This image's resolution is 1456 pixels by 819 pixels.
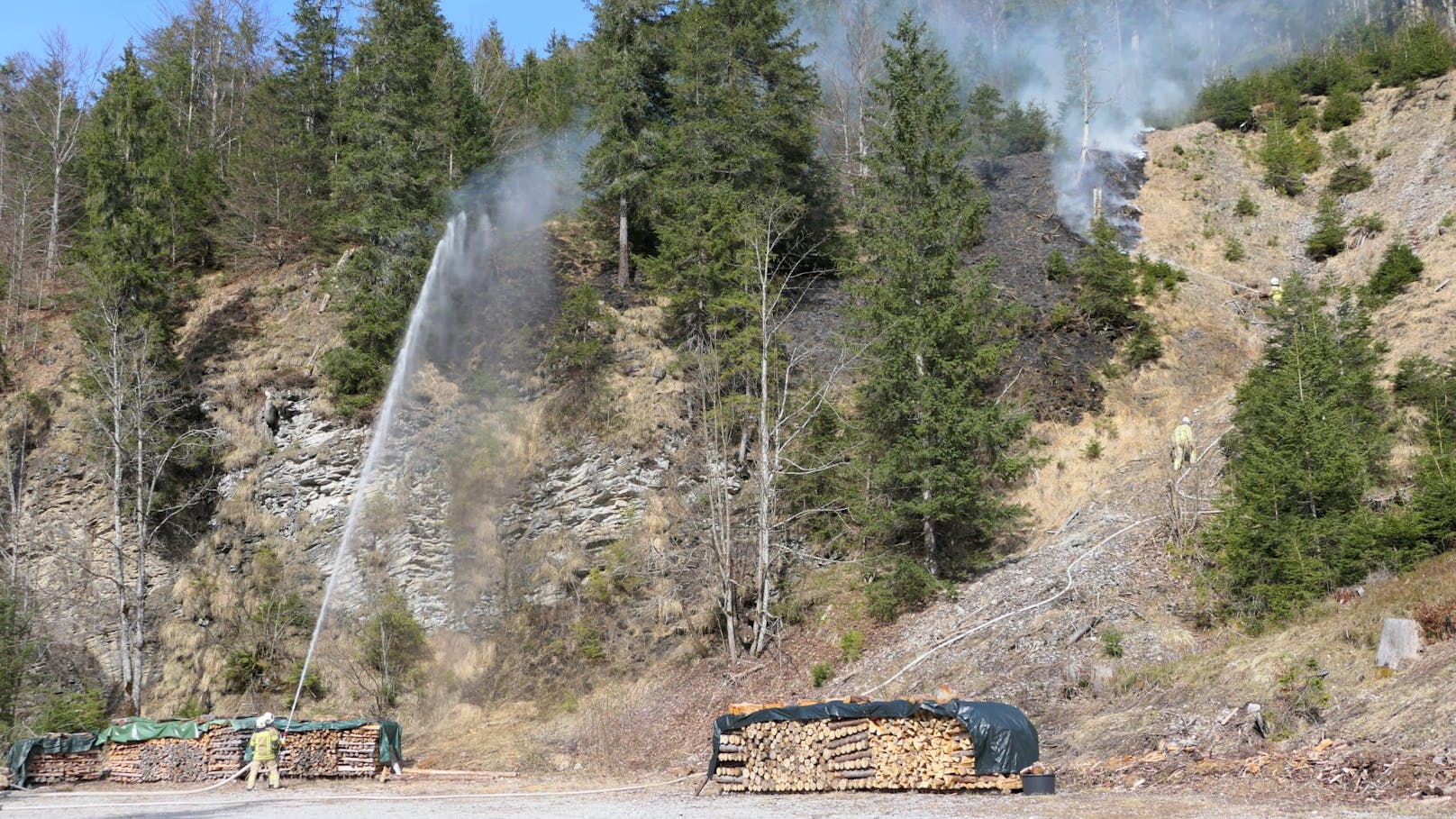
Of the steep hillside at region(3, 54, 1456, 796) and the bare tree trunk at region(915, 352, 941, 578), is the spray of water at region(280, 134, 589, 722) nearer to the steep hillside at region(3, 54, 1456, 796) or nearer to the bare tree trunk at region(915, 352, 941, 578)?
the steep hillside at region(3, 54, 1456, 796)

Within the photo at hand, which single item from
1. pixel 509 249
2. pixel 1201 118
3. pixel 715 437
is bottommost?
pixel 715 437

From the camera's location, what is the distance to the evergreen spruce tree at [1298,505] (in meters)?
14.7

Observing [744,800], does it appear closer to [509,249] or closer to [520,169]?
[509,249]

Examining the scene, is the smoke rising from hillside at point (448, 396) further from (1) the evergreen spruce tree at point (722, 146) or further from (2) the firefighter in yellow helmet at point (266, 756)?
(2) the firefighter in yellow helmet at point (266, 756)

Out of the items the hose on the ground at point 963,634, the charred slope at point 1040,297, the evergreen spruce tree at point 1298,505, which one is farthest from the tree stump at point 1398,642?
the charred slope at point 1040,297

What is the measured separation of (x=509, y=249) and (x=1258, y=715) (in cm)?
2977

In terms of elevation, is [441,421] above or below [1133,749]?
above

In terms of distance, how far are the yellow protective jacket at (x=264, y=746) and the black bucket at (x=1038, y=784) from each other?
12.2 meters

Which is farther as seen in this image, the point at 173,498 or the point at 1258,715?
the point at 173,498

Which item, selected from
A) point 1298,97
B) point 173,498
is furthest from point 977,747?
point 1298,97

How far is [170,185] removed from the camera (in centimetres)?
3444

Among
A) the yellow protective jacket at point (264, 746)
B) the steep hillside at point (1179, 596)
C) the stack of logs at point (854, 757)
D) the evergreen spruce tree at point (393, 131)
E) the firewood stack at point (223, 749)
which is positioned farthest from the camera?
the evergreen spruce tree at point (393, 131)

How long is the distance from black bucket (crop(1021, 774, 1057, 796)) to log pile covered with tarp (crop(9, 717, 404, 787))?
1125 cm

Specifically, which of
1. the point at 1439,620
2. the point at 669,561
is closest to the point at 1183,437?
the point at 1439,620
